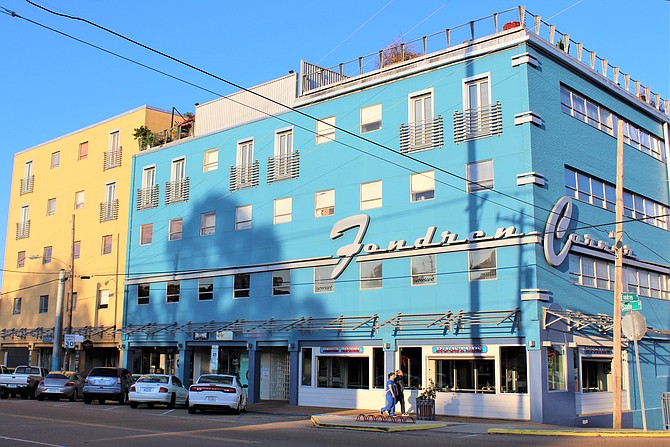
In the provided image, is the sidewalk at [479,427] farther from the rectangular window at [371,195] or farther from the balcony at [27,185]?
the balcony at [27,185]

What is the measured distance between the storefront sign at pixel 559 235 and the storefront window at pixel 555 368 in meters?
3.15

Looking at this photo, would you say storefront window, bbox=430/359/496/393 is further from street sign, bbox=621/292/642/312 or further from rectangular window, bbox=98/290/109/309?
rectangular window, bbox=98/290/109/309

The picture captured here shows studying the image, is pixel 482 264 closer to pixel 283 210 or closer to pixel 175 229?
pixel 283 210

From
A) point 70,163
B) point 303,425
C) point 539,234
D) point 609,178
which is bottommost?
point 303,425

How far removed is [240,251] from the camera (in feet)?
126

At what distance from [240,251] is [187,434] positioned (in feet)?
66.6

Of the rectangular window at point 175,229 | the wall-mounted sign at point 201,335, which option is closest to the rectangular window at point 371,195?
the wall-mounted sign at point 201,335

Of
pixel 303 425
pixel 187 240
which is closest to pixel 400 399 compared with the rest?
pixel 303 425

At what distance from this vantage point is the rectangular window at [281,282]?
35.9m

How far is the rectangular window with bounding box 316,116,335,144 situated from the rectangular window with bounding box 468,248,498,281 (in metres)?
9.30

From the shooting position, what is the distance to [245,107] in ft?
131

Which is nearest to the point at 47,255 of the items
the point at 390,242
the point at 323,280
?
the point at 323,280

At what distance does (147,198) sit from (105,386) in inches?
550

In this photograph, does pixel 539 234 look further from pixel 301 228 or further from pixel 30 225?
pixel 30 225
